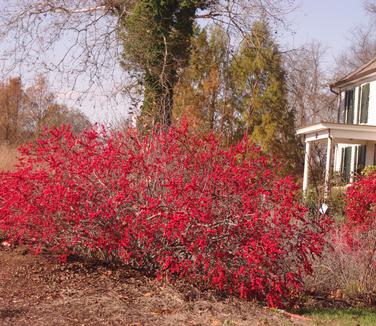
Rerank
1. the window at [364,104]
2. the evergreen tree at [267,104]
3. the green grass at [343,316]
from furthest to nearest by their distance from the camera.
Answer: the evergreen tree at [267,104]
the window at [364,104]
the green grass at [343,316]

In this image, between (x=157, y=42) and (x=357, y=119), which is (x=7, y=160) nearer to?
(x=157, y=42)

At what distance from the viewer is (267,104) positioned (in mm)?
24203

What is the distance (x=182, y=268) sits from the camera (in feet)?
20.2

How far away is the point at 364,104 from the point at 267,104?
5072mm

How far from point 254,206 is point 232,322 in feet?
4.26

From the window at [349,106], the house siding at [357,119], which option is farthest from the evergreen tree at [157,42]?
the window at [349,106]

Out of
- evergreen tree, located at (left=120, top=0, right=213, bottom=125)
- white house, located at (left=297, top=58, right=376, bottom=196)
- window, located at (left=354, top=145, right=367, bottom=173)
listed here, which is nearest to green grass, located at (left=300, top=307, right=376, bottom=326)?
evergreen tree, located at (left=120, top=0, right=213, bottom=125)

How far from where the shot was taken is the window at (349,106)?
68.7 feet

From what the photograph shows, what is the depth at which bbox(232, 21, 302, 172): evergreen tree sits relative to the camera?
23.8 meters

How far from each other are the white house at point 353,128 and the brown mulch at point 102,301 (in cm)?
1165

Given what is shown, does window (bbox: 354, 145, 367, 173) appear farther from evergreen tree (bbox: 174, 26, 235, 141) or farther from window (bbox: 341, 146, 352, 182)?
evergreen tree (bbox: 174, 26, 235, 141)

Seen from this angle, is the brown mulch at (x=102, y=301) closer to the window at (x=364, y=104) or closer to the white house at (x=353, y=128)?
the white house at (x=353, y=128)

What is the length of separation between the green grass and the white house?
1083cm

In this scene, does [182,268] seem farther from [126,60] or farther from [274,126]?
[274,126]
